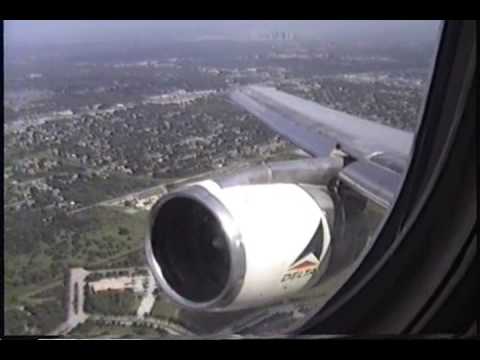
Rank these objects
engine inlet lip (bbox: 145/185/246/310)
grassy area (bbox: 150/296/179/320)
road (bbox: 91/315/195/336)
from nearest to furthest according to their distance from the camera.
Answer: road (bbox: 91/315/195/336), grassy area (bbox: 150/296/179/320), engine inlet lip (bbox: 145/185/246/310)

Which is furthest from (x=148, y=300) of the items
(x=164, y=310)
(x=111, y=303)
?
(x=111, y=303)

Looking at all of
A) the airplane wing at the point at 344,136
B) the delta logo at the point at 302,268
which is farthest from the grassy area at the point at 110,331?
the airplane wing at the point at 344,136

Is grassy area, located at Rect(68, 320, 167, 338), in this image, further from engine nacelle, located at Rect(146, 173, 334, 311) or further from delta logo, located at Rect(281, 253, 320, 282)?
delta logo, located at Rect(281, 253, 320, 282)

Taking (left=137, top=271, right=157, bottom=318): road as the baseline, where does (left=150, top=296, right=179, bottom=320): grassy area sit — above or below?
below

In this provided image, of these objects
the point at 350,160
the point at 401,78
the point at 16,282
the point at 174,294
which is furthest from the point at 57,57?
the point at 350,160

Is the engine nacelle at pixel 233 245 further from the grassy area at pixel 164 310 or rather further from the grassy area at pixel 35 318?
the grassy area at pixel 35 318

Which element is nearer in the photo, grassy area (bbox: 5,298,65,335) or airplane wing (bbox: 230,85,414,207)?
grassy area (bbox: 5,298,65,335)

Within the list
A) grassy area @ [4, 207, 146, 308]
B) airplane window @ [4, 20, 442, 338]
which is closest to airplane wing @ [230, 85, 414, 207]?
airplane window @ [4, 20, 442, 338]
